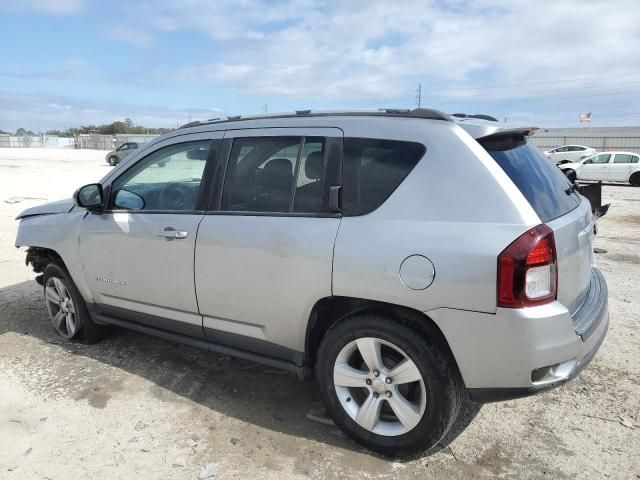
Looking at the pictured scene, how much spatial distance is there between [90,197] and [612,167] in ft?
75.1

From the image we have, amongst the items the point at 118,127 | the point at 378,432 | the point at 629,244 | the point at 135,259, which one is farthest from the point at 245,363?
the point at 118,127

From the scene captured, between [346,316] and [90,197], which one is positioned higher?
[90,197]

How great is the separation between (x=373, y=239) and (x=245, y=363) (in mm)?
1921

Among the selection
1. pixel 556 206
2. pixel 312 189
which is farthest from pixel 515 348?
pixel 312 189

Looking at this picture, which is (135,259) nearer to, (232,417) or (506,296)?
(232,417)

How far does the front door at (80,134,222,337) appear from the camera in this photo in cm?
343

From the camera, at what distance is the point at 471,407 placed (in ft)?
10.9

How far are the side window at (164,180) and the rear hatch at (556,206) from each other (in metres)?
1.95

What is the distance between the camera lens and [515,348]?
7.82 ft

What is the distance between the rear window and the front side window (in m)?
22.0

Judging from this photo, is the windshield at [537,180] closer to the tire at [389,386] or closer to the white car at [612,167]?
the tire at [389,386]

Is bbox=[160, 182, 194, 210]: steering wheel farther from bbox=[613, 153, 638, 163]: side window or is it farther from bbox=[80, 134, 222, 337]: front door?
bbox=[613, 153, 638, 163]: side window

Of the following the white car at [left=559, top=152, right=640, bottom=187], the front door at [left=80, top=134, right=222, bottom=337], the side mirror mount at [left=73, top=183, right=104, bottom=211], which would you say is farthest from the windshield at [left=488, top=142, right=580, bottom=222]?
the white car at [left=559, top=152, right=640, bottom=187]

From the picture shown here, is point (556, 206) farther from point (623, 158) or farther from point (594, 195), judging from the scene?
point (623, 158)
